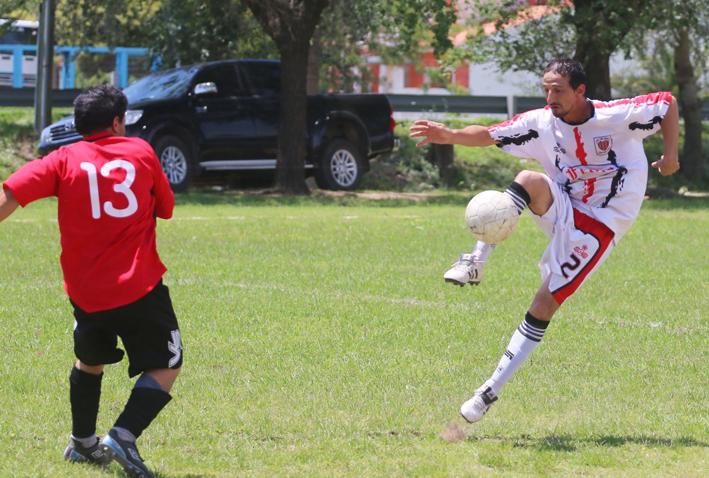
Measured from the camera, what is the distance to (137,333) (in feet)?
14.0

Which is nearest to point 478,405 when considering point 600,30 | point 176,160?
point 176,160

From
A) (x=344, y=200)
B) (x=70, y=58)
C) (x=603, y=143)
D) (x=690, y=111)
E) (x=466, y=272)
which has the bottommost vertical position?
(x=344, y=200)

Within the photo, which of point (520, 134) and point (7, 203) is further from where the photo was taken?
point (520, 134)

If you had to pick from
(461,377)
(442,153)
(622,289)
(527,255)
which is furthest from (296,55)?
(461,377)

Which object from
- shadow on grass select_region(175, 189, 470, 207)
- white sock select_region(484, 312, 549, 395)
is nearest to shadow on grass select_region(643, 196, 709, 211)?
shadow on grass select_region(175, 189, 470, 207)

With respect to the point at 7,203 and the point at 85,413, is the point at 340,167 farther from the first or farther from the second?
the point at 7,203

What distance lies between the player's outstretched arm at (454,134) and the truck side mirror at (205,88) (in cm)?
1295

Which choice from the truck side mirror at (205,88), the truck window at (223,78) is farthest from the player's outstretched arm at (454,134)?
the truck window at (223,78)

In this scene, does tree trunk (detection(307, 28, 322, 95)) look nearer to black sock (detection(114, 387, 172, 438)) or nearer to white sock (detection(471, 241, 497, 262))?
white sock (detection(471, 241, 497, 262))

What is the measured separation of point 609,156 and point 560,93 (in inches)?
18.4

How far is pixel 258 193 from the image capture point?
19.6 metres

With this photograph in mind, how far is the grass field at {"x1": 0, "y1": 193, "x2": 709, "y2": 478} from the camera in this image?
4.62m

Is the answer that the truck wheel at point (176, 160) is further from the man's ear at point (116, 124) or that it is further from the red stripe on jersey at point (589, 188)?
the man's ear at point (116, 124)

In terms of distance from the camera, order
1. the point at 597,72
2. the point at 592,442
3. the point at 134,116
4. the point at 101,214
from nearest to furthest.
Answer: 1. the point at 101,214
2. the point at 592,442
3. the point at 134,116
4. the point at 597,72
